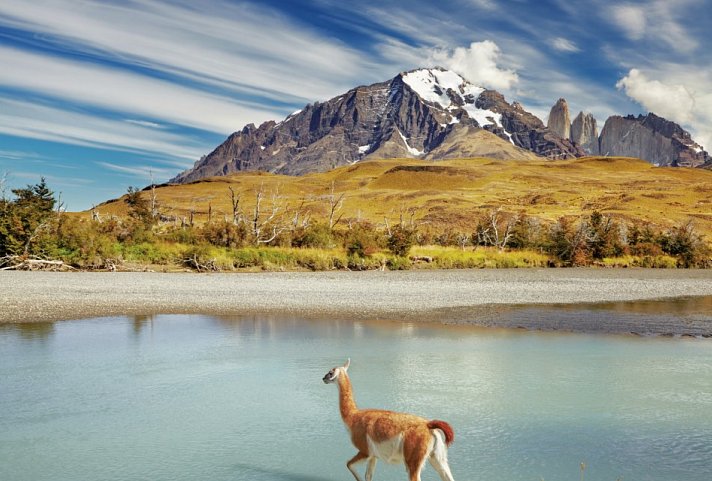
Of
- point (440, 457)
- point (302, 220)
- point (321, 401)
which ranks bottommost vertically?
point (321, 401)

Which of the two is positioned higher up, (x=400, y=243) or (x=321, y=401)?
(x=400, y=243)

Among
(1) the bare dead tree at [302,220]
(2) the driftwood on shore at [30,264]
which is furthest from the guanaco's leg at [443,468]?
(1) the bare dead tree at [302,220]

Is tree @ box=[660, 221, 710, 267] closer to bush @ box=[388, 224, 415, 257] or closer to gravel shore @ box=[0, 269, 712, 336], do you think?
gravel shore @ box=[0, 269, 712, 336]

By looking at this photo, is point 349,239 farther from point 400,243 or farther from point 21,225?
point 21,225

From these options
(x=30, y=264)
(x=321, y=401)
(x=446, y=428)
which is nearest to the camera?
(x=446, y=428)

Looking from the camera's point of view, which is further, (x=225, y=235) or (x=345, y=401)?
(x=225, y=235)

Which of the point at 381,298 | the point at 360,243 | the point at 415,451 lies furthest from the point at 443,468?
the point at 360,243

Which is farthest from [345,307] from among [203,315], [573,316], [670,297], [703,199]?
[703,199]

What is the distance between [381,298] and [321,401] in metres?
12.8

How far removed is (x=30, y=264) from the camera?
29938 millimetres

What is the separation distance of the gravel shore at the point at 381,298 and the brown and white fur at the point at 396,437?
1234 cm

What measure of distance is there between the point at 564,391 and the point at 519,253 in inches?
1331

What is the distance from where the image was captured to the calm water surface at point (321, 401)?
23.3 ft

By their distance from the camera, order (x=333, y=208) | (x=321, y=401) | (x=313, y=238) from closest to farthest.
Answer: (x=321, y=401), (x=313, y=238), (x=333, y=208)
